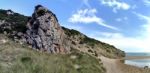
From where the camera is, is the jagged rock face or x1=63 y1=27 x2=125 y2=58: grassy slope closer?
the jagged rock face

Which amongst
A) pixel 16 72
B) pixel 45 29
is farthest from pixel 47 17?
pixel 16 72

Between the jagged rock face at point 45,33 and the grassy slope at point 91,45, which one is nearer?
the jagged rock face at point 45,33

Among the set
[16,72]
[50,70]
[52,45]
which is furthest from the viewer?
[52,45]

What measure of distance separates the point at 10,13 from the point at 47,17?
12988 cm

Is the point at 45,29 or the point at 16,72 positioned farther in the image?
the point at 45,29

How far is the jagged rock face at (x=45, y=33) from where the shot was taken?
51.2 m

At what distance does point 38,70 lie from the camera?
17062 millimetres

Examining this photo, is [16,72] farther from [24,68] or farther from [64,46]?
[64,46]

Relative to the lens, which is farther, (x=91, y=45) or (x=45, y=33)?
(x=91, y=45)

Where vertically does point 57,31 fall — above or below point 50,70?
above

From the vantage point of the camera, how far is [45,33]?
173 ft

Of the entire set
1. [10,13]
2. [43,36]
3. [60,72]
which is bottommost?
[60,72]

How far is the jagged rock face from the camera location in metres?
51.2

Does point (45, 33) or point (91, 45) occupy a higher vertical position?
point (91, 45)
